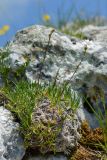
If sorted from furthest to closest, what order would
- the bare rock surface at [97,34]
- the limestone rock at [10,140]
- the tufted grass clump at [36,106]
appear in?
the bare rock surface at [97,34] → the tufted grass clump at [36,106] → the limestone rock at [10,140]

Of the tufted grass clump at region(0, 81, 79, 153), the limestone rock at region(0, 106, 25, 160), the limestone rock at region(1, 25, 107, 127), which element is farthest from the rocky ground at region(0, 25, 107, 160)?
the limestone rock at region(0, 106, 25, 160)

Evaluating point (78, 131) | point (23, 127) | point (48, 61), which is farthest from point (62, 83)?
point (23, 127)

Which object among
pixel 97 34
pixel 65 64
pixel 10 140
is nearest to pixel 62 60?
pixel 65 64

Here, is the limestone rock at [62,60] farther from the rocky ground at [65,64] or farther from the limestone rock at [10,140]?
the limestone rock at [10,140]

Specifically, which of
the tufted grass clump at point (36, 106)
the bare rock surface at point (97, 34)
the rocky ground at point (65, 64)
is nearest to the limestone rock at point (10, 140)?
the tufted grass clump at point (36, 106)

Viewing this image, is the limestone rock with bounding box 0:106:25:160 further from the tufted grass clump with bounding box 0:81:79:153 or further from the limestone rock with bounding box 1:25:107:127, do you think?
→ the limestone rock with bounding box 1:25:107:127

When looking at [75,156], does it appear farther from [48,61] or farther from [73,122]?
[48,61]
